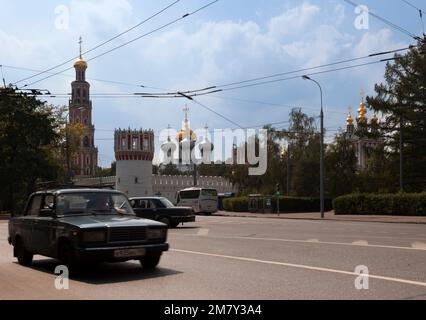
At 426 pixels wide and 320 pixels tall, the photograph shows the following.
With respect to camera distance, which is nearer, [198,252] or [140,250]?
[140,250]

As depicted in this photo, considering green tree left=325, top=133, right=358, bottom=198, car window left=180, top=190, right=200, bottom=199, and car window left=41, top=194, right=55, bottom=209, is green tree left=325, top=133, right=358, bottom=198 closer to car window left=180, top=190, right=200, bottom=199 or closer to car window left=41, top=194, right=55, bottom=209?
car window left=180, top=190, right=200, bottom=199

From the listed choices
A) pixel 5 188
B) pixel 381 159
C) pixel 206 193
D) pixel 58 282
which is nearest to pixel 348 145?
pixel 381 159

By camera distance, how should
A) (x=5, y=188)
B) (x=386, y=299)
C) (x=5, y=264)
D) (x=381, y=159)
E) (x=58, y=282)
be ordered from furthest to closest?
(x=381, y=159), (x=5, y=188), (x=5, y=264), (x=58, y=282), (x=386, y=299)

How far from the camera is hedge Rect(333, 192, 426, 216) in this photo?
40344 mm

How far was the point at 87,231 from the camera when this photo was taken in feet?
34.4

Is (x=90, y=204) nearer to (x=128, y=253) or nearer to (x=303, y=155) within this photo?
(x=128, y=253)

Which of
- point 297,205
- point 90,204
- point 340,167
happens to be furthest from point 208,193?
point 90,204

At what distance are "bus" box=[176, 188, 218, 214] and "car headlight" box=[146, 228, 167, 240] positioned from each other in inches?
1677

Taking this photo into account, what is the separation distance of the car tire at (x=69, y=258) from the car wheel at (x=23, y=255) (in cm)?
210

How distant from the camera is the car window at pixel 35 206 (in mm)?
12880

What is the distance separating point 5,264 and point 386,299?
8.83 m

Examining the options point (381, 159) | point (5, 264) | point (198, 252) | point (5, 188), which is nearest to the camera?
point (5, 264)
